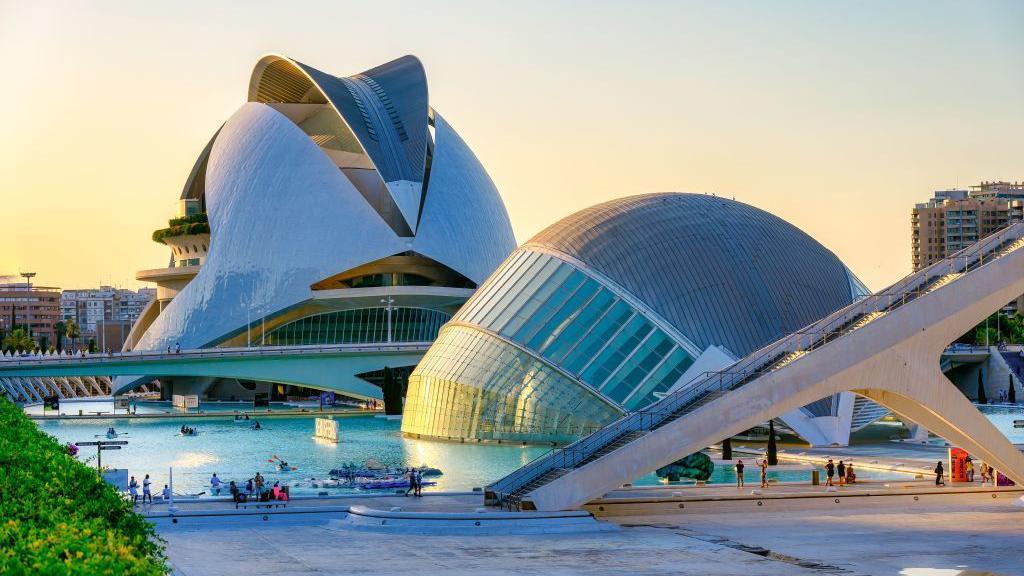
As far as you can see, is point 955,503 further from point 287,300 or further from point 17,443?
point 287,300

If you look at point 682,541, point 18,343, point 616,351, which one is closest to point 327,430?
point 616,351

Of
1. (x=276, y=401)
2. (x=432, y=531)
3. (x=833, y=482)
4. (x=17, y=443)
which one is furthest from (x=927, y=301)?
(x=276, y=401)

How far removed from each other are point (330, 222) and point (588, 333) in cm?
4970

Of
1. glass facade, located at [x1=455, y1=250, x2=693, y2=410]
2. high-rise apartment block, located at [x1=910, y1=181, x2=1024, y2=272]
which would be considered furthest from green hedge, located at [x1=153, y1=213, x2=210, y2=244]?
high-rise apartment block, located at [x1=910, y1=181, x2=1024, y2=272]

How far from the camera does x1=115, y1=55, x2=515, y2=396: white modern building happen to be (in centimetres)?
9388

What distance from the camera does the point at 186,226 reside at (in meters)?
101

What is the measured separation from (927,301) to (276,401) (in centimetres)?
7599

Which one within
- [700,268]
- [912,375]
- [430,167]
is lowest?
[912,375]

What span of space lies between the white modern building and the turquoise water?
82.9 feet

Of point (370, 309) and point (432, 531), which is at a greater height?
point (370, 309)

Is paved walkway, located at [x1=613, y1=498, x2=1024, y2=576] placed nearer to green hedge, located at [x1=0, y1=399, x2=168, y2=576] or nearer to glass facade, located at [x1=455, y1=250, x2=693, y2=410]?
green hedge, located at [x1=0, y1=399, x2=168, y2=576]

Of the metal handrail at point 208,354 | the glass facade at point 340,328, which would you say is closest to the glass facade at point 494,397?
the metal handrail at point 208,354

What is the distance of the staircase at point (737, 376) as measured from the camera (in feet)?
100

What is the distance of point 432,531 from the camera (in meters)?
27.6
